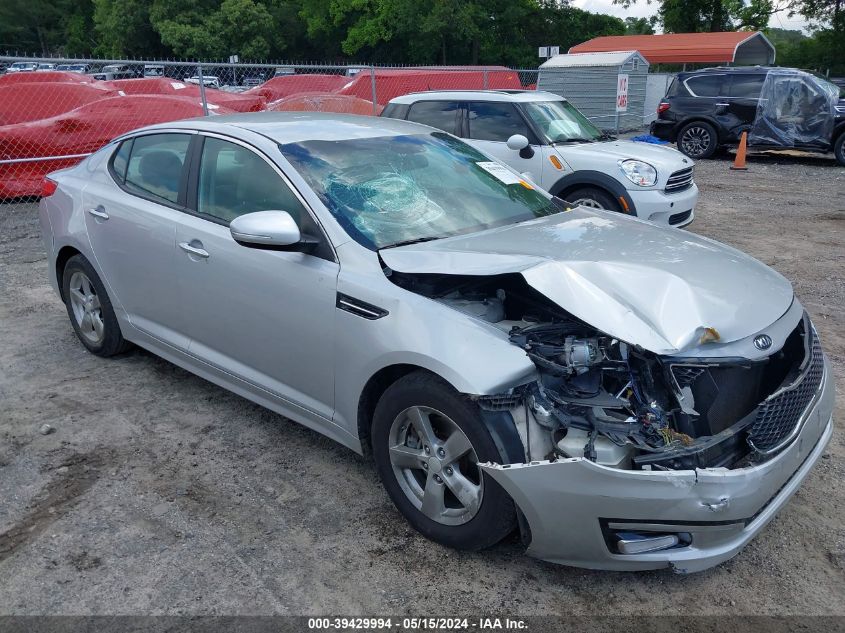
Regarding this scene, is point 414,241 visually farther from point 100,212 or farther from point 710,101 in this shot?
point 710,101

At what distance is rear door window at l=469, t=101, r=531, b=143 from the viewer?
8.60 meters

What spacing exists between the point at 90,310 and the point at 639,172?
566cm

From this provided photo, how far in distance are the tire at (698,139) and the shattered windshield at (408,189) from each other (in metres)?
13.1

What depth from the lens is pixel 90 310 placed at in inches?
195

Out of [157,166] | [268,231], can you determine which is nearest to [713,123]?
[157,166]

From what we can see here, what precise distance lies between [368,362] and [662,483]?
124cm

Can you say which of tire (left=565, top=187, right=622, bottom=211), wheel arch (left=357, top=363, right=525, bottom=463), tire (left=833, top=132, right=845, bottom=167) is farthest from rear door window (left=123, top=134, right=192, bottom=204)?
tire (left=833, top=132, right=845, bottom=167)

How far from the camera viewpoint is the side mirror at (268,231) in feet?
10.5

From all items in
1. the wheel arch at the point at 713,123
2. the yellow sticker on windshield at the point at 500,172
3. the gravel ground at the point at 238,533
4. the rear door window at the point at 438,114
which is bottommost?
the wheel arch at the point at 713,123

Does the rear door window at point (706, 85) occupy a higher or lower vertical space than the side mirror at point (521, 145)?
lower

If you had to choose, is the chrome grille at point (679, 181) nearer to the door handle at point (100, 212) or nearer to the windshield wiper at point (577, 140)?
the windshield wiper at point (577, 140)

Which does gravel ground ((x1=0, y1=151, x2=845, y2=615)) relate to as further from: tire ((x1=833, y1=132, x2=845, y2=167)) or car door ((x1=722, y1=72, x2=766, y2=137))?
car door ((x1=722, y1=72, x2=766, y2=137))

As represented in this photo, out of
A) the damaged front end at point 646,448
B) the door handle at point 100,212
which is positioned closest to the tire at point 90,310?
the door handle at point 100,212

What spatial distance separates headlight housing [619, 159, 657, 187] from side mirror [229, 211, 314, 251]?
5.52 metres
